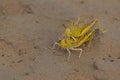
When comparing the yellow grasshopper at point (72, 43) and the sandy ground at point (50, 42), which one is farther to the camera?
the yellow grasshopper at point (72, 43)

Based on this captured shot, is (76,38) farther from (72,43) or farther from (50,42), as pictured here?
(50,42)

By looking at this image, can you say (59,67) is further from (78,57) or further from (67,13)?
(67,13)

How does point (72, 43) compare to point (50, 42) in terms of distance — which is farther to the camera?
point (50, 42)

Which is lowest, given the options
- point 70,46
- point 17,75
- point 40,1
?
point 17,75

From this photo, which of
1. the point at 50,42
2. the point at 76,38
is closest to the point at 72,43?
the point at 76,38

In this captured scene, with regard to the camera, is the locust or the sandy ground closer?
the sandy ground

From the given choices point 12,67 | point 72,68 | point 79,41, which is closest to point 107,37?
point 79,41

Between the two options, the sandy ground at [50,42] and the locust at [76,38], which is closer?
the sandy ground at [50,42]

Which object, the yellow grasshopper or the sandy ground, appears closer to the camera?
the sandy ground
